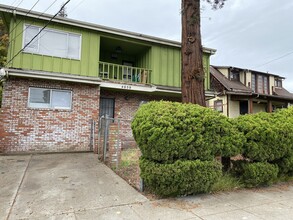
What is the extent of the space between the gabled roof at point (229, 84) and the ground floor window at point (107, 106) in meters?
9.99

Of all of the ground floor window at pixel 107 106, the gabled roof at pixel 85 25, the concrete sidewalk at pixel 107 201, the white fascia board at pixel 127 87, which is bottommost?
the concrete sidewalk at pixel 107 201

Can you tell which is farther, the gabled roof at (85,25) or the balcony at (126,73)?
the balcony at (126,73)

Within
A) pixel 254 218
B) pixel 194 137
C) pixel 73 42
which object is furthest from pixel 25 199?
pixel 73 42

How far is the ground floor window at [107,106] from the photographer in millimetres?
11000

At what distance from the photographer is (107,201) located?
3.78 meters

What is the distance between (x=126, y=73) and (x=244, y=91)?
10.2 metres

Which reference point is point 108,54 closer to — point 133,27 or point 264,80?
point 133,27

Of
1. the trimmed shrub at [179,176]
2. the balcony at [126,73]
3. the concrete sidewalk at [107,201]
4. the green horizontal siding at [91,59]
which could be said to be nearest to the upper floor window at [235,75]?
the green horizontal siding at [91,59]

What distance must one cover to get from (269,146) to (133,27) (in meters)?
10.8

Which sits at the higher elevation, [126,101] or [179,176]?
[126,101]

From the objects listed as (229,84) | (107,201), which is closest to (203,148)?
(107,201)

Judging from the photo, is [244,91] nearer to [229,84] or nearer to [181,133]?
[229,84]

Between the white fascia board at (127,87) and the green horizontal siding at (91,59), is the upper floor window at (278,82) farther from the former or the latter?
the white fascia board at (127,87)

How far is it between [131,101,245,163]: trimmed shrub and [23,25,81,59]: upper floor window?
6376 millimetres
